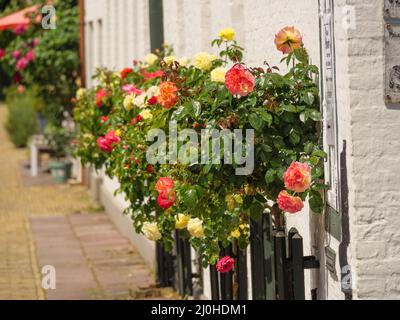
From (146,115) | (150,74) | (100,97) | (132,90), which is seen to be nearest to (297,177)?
(146,115)

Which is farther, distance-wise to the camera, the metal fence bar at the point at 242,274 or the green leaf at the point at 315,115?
the metal fence bar at the point at 242,274

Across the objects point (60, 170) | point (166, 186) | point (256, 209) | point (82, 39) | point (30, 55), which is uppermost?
point (82, 39)

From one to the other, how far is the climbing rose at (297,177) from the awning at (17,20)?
15.0 m

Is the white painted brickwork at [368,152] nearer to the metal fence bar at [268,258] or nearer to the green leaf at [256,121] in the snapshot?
the green leaf at [256,121]

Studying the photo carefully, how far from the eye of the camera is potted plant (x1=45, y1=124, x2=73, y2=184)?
2070 centimetres

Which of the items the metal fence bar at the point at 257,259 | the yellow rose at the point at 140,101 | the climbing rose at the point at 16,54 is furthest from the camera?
the climbing rose at the point at 16,54

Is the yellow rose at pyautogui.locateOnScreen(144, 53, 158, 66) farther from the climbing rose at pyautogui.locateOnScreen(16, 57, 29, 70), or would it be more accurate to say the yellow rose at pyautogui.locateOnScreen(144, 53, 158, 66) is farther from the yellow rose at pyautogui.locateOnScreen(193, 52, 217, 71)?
the climbing rose at pyautogui.locateOnScreen(16, 57, 29, 70)

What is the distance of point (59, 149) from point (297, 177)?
15.2m

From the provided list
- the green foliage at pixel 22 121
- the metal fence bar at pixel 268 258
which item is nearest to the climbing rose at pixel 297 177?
the metal fence bar at pixel 268 258

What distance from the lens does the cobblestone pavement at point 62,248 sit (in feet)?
37.3

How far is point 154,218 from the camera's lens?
909 cm

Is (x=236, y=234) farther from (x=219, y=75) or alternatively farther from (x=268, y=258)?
(x=219, y=75)

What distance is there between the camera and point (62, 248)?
14.0 meters

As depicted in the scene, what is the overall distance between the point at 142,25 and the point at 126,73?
3.58 metres
